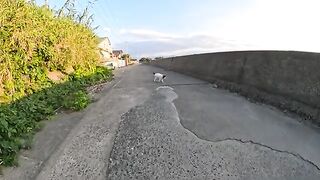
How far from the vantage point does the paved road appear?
4.28 metres

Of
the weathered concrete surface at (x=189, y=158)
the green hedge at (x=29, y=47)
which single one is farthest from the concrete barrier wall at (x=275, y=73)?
the green hedge at (x=29, y=47)

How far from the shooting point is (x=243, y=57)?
8.86m

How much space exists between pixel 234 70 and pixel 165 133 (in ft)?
14.3

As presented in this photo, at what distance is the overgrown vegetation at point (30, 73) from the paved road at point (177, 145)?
340mm

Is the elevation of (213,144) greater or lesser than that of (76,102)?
lesser

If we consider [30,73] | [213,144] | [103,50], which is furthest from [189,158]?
[103,50]

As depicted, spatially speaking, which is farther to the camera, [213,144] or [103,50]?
[103,50]

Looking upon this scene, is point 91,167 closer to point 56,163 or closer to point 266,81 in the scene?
point 56,163

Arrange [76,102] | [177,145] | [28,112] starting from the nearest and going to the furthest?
[177,145], [28,112], [76,102]

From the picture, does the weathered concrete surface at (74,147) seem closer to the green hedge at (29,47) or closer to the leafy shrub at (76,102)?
the leafy shrub at (76,102)

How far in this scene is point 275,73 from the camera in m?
7.29

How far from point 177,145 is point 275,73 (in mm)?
3401

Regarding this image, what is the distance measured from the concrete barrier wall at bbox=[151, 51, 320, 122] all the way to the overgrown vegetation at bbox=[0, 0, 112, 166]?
3.83 m

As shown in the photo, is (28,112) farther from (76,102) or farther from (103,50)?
(103,50)
